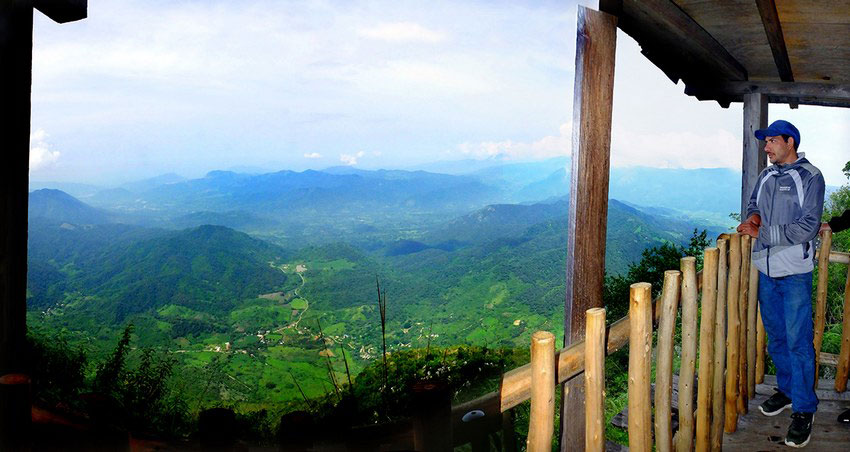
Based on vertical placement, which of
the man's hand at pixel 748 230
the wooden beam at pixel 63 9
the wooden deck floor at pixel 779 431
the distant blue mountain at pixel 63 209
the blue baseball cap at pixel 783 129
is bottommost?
Result: the distant blue mountain at pixel 63 209

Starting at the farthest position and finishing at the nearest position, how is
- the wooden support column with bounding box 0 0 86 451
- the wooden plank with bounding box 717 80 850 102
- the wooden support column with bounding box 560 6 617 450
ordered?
the wooden plank with bounding box 717 80 850 102, the wooden support column with bounding box 560 6 617 450, the wooden support column with bounding box 0 0 86 451

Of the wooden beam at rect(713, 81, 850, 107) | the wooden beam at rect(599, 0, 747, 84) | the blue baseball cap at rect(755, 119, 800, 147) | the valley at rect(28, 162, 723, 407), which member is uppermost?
the wooden beam at rect(599, 0, 747, 84)

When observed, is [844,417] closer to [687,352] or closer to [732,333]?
[732,333]

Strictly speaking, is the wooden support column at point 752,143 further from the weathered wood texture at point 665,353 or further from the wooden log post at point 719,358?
the weathered wood texture at point 665,353

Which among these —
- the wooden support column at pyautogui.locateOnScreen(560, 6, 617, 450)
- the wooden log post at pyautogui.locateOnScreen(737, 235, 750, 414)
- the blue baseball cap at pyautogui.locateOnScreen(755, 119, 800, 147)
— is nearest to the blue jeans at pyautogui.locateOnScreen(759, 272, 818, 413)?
the wooden log post at pyautogui.locateOnScreen(737, 235, 750, 414)

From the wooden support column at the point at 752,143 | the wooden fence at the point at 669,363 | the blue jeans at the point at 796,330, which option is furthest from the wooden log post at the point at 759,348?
the wooden support column at the point at 752,143

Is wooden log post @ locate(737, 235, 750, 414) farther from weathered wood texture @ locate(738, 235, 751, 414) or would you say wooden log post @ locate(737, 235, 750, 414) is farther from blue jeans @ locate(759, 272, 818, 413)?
blue jeans @ locate(759, 272, 818, 413)

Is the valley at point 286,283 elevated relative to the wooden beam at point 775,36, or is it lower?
lower
